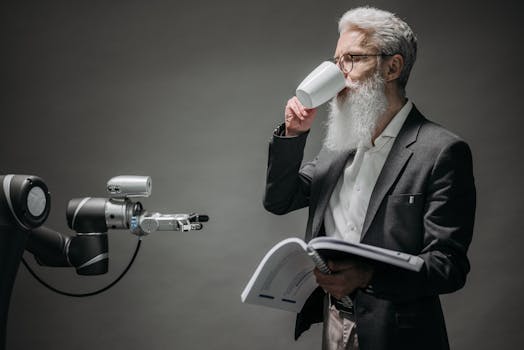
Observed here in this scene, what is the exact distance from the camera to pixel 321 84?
3.91 feet

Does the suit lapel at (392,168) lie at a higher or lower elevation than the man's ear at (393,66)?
lower

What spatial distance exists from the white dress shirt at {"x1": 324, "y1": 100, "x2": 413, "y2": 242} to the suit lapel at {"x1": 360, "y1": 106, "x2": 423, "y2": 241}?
61 mm

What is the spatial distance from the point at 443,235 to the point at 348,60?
507mm

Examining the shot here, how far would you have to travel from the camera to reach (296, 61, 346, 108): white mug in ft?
3.91

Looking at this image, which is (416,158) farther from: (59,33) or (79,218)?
(59,33)

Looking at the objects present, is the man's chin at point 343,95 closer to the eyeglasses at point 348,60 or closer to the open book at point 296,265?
the eyeglasses at point 348,60

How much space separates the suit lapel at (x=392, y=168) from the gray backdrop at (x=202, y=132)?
0.97m

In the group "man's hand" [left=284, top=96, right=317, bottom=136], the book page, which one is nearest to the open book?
the book page

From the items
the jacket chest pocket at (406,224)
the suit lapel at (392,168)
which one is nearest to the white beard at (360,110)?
the suit lapel at (392,168)

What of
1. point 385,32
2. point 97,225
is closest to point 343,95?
point 385,32

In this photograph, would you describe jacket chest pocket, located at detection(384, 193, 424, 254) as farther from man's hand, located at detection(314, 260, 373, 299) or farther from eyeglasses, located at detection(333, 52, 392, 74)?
eyeglasses, located at detection(333, 52, 392, 74)

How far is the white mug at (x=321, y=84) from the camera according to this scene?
3.91ft

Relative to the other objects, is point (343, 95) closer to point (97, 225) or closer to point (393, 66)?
point (393, 66)

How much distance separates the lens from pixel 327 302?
132cm
